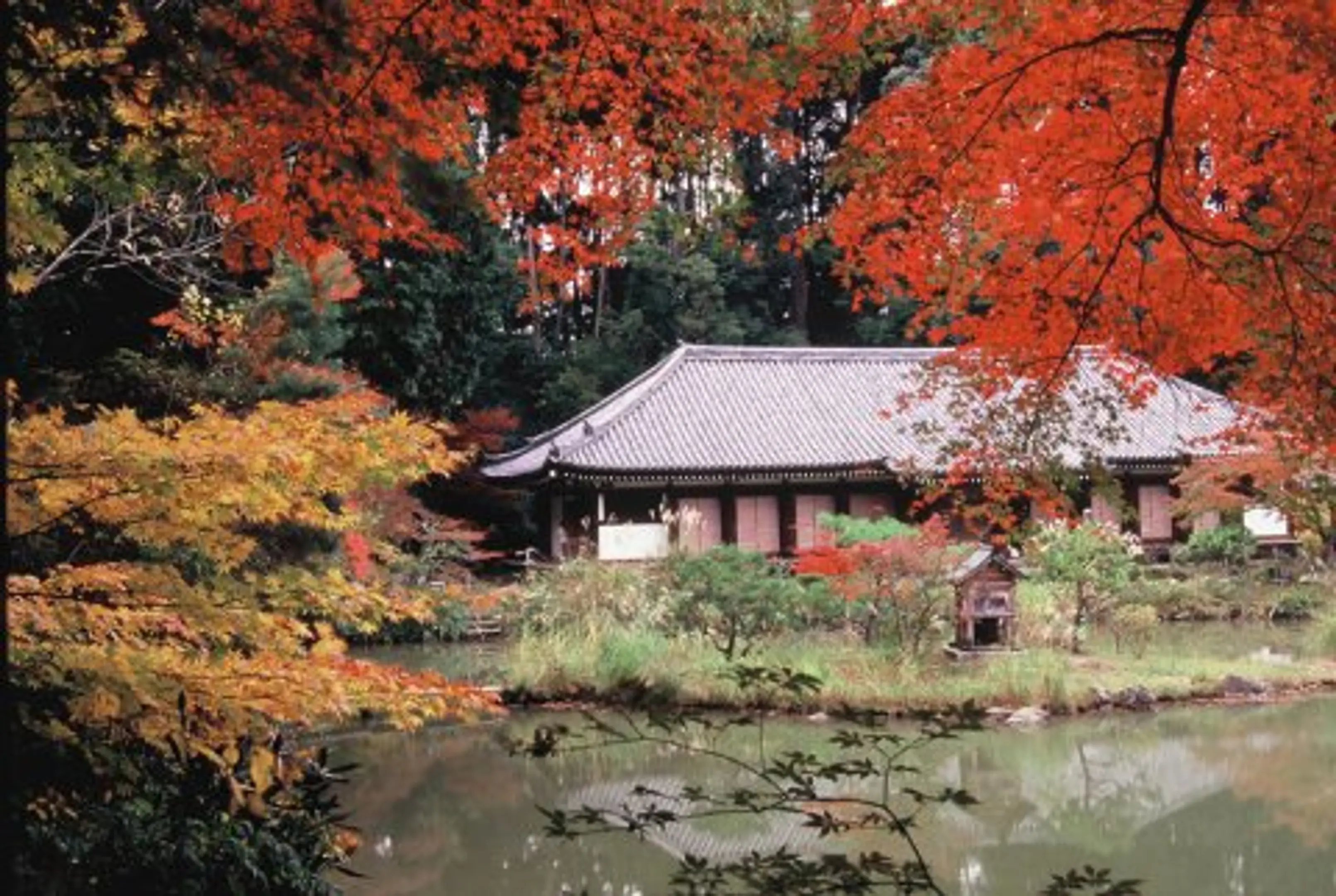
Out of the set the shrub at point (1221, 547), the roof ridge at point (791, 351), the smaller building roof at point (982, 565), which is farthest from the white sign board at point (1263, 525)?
the smaller building roof at point (982, 565)

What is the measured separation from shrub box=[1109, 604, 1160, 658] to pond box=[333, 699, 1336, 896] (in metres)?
1.84

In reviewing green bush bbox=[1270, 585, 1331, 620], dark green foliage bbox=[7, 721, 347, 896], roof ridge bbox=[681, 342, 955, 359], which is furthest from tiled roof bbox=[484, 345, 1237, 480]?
dark green foliage bbox=[7, 721, 347, 896]

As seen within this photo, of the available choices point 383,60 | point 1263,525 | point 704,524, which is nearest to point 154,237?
point 383,60

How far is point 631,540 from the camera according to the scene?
62.6ft

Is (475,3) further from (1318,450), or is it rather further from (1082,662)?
(1082,662)

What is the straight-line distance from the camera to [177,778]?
3.50 m

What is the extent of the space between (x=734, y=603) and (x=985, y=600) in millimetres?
2629

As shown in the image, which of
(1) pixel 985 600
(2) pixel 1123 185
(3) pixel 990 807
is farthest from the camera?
(1) pixel 985 600

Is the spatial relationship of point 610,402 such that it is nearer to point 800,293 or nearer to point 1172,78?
point 800,293

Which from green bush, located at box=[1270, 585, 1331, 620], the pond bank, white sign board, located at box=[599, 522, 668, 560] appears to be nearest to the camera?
the pond bank

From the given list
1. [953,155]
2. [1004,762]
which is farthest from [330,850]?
[1004,762]

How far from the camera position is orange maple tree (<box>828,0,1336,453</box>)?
13.2 feet

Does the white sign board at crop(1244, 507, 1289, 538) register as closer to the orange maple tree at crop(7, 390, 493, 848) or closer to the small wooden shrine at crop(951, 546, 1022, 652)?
the small wooden shrine at crop(951, 546, 1022, 652)

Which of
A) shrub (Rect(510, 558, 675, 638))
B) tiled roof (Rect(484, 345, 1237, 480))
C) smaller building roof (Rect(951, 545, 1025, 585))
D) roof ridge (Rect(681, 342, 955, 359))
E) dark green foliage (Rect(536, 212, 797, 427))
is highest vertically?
dark green foliage (Rect(536, 212, 797, 427))
